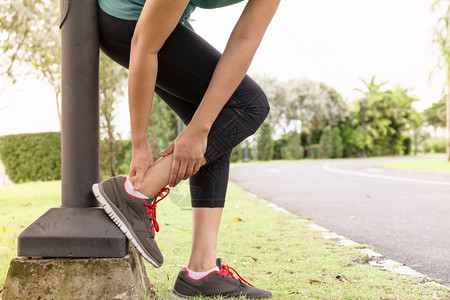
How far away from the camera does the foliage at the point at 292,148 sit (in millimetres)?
35531

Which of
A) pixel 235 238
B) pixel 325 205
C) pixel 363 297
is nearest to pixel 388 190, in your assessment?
pixel 325 205

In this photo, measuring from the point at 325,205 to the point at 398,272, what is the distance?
373 cm

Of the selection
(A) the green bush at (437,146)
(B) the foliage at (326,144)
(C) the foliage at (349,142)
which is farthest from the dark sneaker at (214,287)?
(A) the green bush at (437,146)

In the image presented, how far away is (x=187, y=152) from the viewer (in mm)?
1699

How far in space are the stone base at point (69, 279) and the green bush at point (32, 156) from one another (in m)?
14.5

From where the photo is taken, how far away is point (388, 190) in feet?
27.2

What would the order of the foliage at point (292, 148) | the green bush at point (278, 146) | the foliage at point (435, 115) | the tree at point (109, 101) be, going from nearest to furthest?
the tree at point (109, 101)
the foliage at point (292, 148)
the green bush at point (278, 146)
the foliage at point (435, 115)

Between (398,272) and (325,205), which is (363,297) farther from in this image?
(325,205)

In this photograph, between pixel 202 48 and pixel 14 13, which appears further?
pixel 14 13

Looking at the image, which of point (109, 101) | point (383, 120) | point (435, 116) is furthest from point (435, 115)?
point (109, 101)

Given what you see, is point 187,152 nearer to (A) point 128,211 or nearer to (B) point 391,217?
(A) point 128,211

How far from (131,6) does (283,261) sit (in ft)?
6.10

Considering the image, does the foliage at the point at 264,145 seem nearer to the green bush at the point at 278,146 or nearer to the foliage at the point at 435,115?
the green bush at the point at 278,146

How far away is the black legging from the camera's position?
1754 mm
